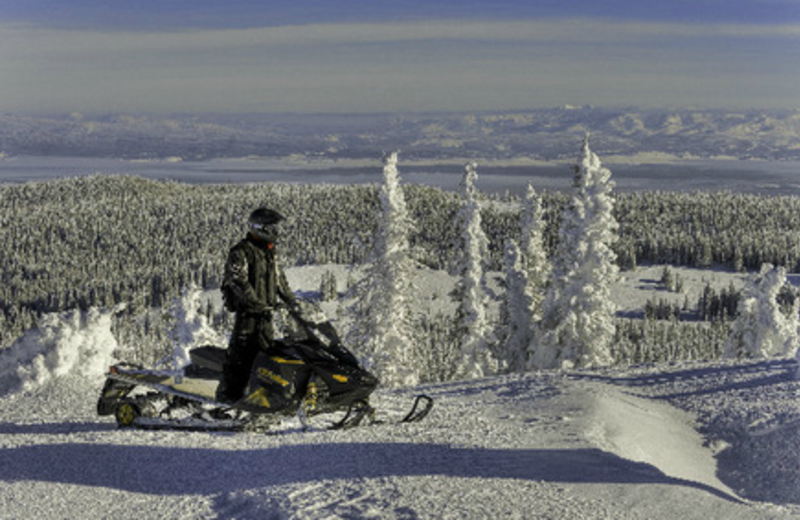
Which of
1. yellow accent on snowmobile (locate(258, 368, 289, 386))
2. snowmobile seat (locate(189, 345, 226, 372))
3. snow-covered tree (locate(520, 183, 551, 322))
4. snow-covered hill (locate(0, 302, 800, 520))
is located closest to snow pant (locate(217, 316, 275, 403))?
yellow accent on snowmobile (locate(258, 368, 289, 386))

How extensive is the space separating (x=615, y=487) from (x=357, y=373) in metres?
3.73

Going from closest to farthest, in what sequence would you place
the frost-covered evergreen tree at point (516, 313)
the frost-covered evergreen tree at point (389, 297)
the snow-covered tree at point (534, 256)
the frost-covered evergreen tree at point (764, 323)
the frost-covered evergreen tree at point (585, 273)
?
1. the frost-covered evergreen tree at point (585, 273)
2. the frost-covered evergreen tree at point (389, 297)
3. the frost-covered evergreen tree at point (764, 323)
4. the frost-covered evergreen tree at point (516, 313)
5. the snow-covered tree at point (534, 256)

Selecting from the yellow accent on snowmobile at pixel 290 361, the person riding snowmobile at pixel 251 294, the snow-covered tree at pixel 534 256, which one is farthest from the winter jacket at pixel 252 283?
the snow-covered tree at pixel 534 256

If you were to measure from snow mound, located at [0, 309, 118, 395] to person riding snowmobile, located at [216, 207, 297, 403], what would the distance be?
5.86 metres

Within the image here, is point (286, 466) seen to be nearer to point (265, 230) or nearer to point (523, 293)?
point (265, 230)

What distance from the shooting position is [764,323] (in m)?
38.2

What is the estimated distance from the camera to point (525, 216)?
4266 cm

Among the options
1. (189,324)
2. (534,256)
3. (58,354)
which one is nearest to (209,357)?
(58,354)

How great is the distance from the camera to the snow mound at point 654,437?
384 inches

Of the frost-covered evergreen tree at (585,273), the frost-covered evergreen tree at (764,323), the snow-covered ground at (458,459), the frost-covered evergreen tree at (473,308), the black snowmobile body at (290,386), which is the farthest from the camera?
the frost-covered evergreen tree at (764,323)

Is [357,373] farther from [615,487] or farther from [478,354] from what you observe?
[478,354]

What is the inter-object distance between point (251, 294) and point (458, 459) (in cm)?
345

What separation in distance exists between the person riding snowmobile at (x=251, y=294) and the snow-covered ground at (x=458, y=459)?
0.95m

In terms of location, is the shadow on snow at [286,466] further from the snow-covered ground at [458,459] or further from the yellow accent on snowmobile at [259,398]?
the yellow accent on snowmobile at [259,398]
